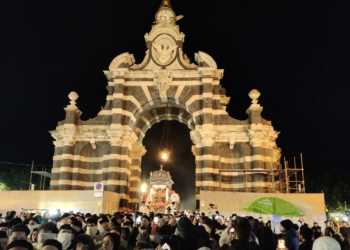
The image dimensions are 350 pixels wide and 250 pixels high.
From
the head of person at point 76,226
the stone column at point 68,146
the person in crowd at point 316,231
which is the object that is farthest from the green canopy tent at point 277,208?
the stone column at point 68,146

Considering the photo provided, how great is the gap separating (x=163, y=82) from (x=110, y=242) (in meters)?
24.9

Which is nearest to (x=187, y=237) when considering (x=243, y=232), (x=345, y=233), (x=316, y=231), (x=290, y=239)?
(x=243, y=232)

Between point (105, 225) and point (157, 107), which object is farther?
point (157, 107)

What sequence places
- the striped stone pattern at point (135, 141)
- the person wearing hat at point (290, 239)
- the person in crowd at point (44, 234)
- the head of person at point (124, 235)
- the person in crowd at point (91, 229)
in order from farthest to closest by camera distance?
the striped stone pattern at point (135, 141) → the person in crowd at point (91, 229) → the person wearing hat at point (290, 239) → the head of person at point (124, 235) → the person in crowd at point (44, 234)

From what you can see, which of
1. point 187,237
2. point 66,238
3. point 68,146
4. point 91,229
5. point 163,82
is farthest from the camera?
point 163,82

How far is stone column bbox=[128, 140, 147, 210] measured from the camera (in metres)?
32.4

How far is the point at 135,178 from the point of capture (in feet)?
108

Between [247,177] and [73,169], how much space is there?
603 inches

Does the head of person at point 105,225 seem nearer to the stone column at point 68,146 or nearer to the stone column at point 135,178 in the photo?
the stone column at point 68,146

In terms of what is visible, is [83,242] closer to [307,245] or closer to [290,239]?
[290,239]

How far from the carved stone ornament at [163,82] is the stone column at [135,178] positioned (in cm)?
631

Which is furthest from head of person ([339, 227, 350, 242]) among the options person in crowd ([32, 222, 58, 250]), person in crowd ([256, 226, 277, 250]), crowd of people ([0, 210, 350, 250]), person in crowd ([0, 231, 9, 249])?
person in crowd ([0, 231, 9, 249])

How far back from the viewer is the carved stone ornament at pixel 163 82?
101ft

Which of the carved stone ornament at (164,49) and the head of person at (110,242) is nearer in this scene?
the head of person at (110,242)
